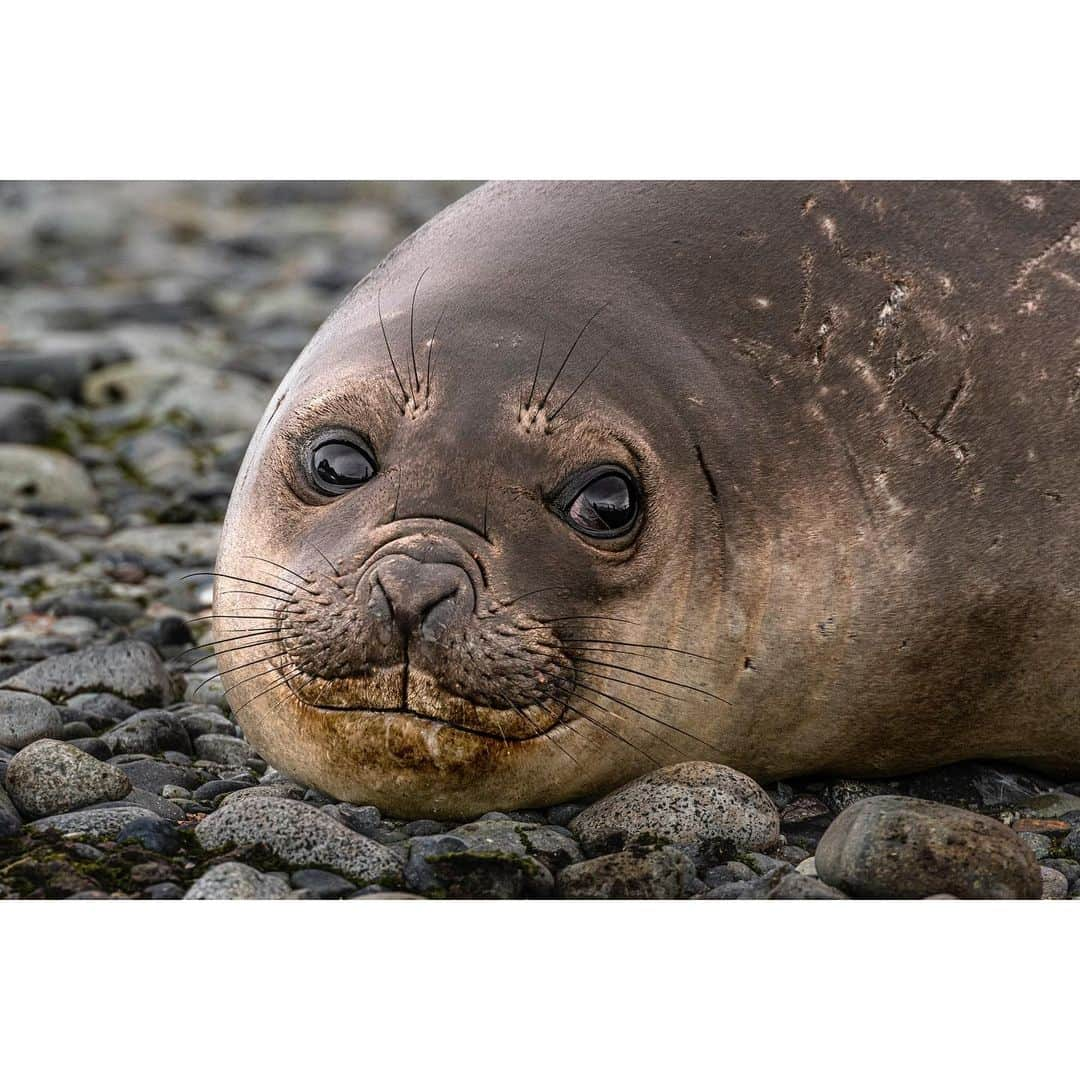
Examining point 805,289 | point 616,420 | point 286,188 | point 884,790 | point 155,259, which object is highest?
point 286,188

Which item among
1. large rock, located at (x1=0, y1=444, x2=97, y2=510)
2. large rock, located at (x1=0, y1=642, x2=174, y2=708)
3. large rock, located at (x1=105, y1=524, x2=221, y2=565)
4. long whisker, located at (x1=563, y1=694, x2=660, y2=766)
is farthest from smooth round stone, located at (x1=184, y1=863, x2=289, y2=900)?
large rock, located at (x1=0, y1=444, x2=97, y2=510)

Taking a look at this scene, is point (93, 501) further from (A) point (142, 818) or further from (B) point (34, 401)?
(A) point (142, 818)

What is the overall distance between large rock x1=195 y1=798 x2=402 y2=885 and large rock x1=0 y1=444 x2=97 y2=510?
162 inches

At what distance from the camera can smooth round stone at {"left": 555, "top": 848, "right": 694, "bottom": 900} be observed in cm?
475

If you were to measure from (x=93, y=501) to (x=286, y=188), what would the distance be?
798 cm

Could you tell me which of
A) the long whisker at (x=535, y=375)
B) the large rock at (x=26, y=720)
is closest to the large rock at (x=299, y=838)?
the large rock at (x=26, y=720)

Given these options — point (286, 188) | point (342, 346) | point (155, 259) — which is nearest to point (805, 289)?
point (342, 346)

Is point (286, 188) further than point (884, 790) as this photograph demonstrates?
Yes

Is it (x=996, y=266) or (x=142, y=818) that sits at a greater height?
(x=996, y=266)

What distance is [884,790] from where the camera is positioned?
5617 millimetres

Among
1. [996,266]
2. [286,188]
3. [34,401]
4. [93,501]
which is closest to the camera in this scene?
[996,266]

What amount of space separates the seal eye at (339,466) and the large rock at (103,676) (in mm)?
1399

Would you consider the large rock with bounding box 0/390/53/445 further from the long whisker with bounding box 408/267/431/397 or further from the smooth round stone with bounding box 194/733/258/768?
the long whisker with bounding box 408/267/431/397

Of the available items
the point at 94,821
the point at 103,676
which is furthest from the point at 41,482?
the point at 94,821
